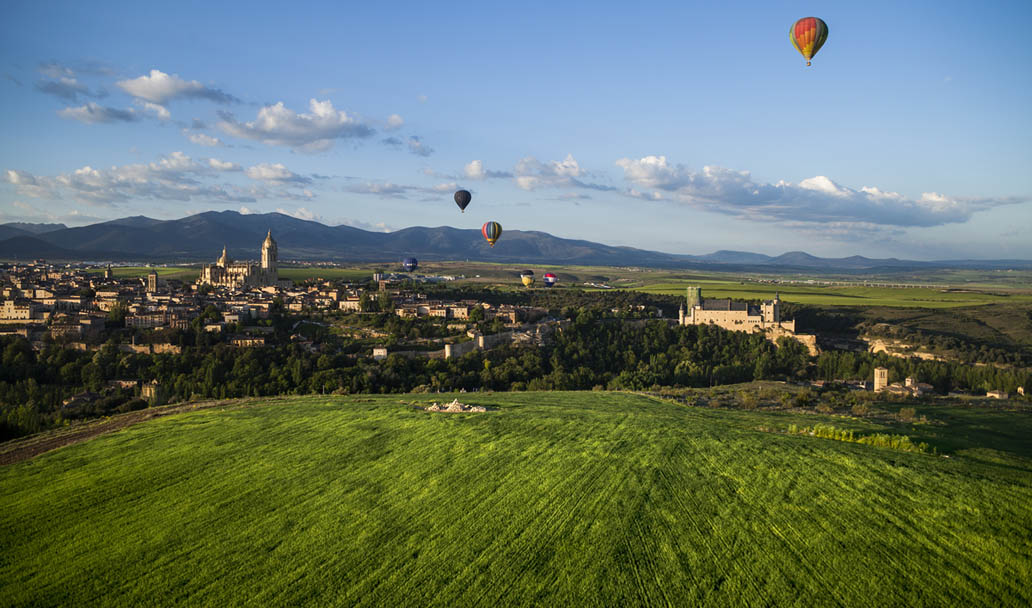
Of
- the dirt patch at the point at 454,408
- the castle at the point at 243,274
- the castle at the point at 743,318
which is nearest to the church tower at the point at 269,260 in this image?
the castle at the point at 243,274

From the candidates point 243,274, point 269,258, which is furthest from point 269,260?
point 243,274

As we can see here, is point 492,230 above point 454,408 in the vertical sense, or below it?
above

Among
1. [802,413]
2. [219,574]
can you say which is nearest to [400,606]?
[219,574]

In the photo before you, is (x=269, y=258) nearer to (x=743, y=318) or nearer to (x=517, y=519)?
(x=743, y=318)

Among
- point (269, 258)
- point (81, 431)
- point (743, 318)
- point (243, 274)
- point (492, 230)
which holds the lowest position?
point (81, 431)

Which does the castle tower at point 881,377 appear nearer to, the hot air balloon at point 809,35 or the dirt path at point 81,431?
the hot air balloon at point 809,35

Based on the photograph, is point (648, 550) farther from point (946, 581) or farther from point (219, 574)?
point (219, 574)

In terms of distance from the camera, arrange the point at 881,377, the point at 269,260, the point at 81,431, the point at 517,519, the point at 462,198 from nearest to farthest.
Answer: the point at 517,519, the point at 81,431, the point at 881,377, the point at 462,198, the point at 269,260
